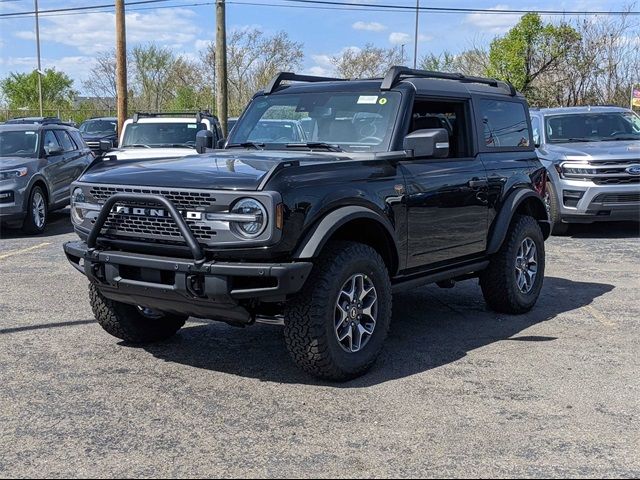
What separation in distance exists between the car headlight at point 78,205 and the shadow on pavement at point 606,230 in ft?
28.2

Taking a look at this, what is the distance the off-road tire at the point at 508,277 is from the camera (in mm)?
6352

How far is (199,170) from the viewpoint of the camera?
4547 millimetres

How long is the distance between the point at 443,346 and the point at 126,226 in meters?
2.53

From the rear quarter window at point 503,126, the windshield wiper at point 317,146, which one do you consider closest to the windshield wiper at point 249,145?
the windshield wiper at point 317,146

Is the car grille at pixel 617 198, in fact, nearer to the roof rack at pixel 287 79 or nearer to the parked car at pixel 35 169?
the roof rack at pixel 287 79

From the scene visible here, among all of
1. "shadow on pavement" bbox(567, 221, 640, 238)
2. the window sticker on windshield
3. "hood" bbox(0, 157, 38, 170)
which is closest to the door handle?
the window sticker on windshield

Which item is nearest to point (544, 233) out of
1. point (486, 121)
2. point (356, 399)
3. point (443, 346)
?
point (486, 121)

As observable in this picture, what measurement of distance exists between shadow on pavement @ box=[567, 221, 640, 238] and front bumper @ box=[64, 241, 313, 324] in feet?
27.8

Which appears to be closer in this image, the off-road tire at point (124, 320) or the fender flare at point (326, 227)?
the fender flare at point (326, 227)

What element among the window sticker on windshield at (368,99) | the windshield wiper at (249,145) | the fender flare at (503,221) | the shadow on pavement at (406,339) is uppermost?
the window sticker on windshield at (368,99)

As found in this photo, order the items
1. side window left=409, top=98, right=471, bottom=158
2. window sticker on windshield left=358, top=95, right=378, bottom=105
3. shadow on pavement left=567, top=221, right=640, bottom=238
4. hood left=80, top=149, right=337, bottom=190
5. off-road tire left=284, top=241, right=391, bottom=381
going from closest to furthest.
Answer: hood left=80, top=149, right=337, bottom=190 < off-road tire left=284, top=241, right=391, bottom=381 < window sticker on windshield left=358, top=95, right=378, bottom=105 < side window left=409, top=98, right=471, bottom=158 < shadow on pavement left=567, top=221, right=640, bottom=238

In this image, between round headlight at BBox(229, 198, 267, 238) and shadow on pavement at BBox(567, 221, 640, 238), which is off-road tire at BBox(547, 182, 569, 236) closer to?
shadow on pavement at BBox(567, 221, 640, 238)

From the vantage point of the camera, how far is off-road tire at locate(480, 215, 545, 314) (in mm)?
6352

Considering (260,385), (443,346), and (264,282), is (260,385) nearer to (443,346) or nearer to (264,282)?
(264,282)
